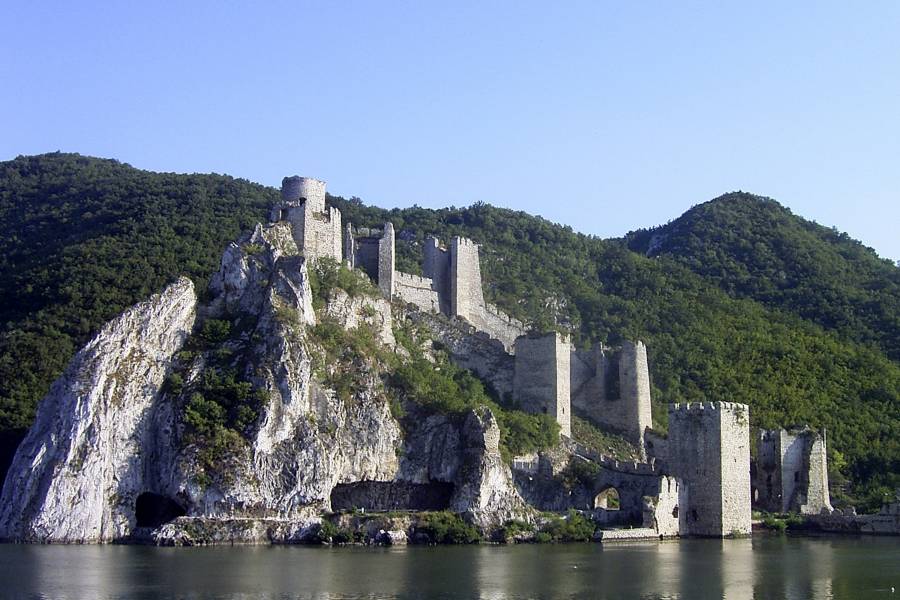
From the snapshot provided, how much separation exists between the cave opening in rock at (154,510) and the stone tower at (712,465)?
21.3m

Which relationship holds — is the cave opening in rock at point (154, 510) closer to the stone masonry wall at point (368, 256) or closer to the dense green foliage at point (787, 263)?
the stone masonry wall at point (368, 256)

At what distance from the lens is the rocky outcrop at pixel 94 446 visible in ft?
182

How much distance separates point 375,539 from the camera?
56375 millimetres

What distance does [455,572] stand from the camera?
1751 inches

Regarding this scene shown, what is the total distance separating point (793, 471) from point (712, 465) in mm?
10742

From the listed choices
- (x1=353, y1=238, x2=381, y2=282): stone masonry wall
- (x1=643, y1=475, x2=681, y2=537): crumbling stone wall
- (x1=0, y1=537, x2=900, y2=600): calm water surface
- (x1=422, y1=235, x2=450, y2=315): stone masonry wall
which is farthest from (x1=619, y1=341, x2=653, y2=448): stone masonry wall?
(x1=0, y1=537, x2=900, y2=600): calm water surface

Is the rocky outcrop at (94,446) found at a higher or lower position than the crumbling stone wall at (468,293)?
lower

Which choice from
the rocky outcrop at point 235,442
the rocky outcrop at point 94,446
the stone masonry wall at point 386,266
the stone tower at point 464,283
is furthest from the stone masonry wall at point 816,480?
the rocky outcrop at point 94,446

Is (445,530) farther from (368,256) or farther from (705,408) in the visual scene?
(368,256)

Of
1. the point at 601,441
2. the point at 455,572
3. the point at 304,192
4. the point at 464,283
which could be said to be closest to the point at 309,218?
the point at 304,192

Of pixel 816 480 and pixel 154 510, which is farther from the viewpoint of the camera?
pixel 816 480

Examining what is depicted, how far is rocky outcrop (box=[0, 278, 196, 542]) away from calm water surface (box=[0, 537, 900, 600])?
8.42 ft

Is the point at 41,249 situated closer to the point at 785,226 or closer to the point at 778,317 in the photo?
the point at 778,317

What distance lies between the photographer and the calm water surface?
3934 centimetres
